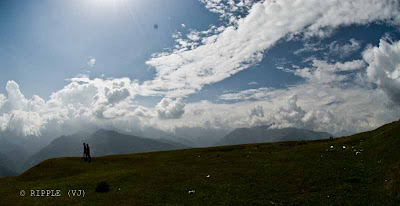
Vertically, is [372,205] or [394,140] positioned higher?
[394,140]

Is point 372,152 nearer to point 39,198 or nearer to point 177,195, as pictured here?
point 177,195

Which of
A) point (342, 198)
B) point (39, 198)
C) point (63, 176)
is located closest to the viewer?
point (342, 198)

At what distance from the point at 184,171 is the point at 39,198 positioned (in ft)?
68.4

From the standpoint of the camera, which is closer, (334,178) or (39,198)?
(334,178)

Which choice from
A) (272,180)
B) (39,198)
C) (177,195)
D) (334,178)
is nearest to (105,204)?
(177,195)

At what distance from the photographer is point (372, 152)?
115 feet

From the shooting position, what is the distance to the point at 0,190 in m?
34.8

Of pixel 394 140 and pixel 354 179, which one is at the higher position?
pixel 394 140

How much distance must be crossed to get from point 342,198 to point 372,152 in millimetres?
18759

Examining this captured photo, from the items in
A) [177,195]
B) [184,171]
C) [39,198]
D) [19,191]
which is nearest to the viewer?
[177,195]

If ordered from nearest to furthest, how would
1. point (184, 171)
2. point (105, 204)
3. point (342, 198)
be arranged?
1. point (342, 198)
2. point (105, 204)
3. point (184, 171)

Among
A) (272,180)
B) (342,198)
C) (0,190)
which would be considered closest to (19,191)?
(0,190)

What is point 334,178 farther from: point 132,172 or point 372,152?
point 132,172

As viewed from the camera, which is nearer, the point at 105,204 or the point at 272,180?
the point at 105,204
